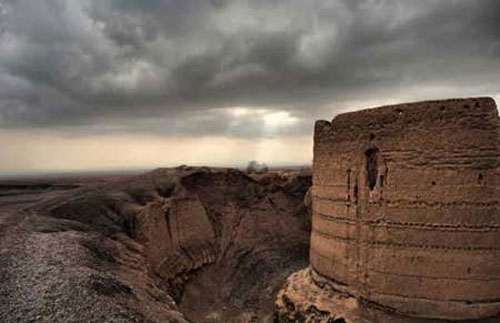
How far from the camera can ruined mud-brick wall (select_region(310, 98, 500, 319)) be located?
10.2m

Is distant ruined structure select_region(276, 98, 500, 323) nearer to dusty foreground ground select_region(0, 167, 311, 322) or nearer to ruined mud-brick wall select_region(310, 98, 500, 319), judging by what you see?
ruined mud-brick wall select_region(310, 98, 500, 319)

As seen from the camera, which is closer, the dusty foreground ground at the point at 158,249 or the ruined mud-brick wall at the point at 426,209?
the dusty foreground ground at the point at 158,249

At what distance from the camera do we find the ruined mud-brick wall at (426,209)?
1021 cm

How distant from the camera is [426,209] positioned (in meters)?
10.6

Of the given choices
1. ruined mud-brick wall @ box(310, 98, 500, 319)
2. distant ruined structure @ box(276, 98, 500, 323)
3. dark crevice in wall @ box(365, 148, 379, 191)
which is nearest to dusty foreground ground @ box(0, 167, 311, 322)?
distant ruined structure @ box(276, 98, 500, 323)

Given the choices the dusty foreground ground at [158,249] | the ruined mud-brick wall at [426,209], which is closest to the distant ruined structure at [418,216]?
the ruined mud-brick wall at [426,209]

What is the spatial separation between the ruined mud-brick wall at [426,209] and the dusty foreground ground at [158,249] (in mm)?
5418

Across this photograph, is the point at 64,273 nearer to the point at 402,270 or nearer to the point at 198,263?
the point at 402,270

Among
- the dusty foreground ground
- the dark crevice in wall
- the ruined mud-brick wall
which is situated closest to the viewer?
the dusty foreground ground

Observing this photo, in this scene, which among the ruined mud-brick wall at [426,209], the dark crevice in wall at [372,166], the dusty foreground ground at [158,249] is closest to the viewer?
the dusty foreground ground at [158,249]

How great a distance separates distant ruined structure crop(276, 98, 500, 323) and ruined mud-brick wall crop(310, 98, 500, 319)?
0.02 m

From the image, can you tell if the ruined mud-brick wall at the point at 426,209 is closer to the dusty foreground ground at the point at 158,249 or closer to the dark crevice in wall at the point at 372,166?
the dark crevice in wall at the point at 372,166

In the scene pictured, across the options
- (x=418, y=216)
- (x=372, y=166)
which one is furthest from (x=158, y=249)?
(x=418, y=216)

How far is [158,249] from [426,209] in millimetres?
11572
